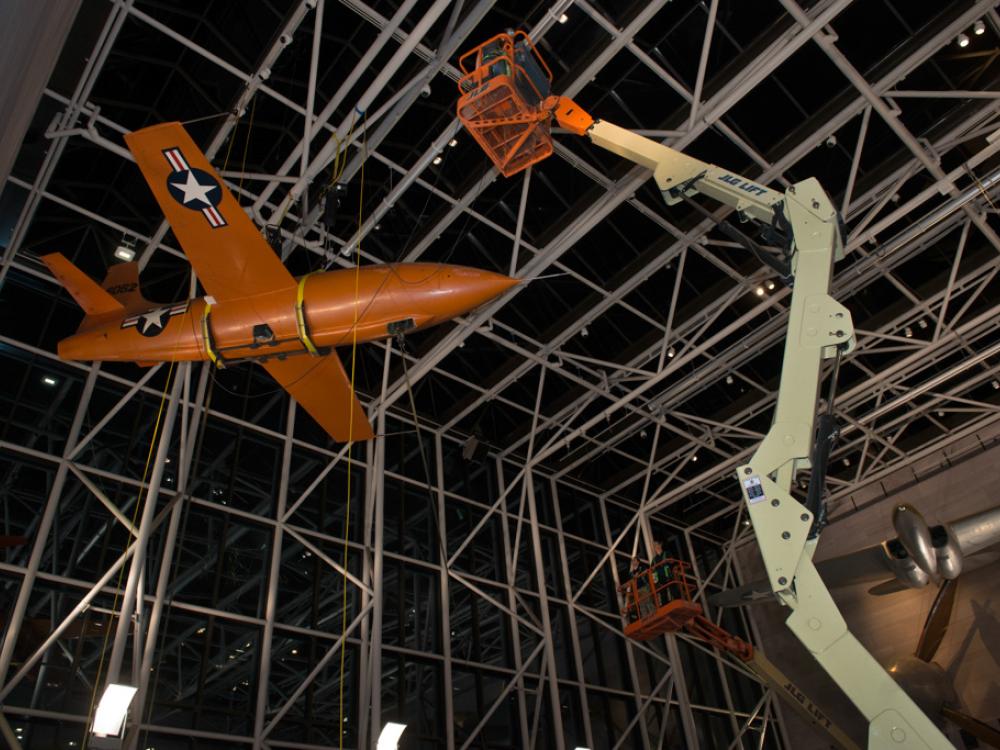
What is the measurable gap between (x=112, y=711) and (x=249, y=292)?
5225 millimetres

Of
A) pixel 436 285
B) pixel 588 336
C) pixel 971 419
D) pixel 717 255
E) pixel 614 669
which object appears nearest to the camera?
pixel 436 285

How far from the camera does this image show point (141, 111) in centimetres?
1291

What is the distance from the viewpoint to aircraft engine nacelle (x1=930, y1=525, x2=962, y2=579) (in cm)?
1734

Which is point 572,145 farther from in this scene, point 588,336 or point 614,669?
point 614,669

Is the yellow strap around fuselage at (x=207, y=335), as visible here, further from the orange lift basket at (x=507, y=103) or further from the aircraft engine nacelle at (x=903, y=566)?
the aircraft engine nacelle at (x=903, y=566)

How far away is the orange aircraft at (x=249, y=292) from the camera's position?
30.3ft

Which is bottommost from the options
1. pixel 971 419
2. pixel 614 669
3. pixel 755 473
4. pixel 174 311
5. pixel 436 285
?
pixel 755 473

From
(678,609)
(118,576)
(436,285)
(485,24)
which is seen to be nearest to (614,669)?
(678,609)

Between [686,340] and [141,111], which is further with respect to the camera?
[686,340]

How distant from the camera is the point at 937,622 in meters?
19.0

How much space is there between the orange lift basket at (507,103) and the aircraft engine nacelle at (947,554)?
13506 millimetres

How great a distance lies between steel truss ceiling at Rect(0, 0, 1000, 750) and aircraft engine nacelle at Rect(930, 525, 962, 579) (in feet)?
11.5

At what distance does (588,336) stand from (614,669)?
28.3 ft

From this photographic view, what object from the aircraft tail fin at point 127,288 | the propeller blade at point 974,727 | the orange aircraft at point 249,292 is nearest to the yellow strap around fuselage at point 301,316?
the orange aircraft at point 249,292
